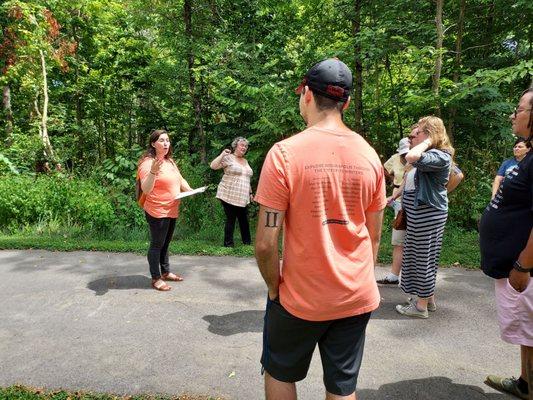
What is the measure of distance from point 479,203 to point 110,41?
1221cm

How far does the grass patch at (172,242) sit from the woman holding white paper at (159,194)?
164 centimetres

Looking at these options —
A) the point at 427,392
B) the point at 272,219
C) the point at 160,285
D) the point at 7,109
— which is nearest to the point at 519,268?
the point at 427,392

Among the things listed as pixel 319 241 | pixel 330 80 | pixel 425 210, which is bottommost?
pixel 425 210

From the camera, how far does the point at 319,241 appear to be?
1.86 m

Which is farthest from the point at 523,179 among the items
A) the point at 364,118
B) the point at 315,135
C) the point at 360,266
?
the point at 364,118

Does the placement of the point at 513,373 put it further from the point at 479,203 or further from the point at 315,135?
the point at 479,203

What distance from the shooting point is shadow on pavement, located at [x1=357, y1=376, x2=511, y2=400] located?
292 centimetres

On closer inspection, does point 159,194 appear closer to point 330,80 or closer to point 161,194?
point 161,194

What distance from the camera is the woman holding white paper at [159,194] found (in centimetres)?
468

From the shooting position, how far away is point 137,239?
7.63 metres

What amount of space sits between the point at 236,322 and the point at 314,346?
227 centimetres

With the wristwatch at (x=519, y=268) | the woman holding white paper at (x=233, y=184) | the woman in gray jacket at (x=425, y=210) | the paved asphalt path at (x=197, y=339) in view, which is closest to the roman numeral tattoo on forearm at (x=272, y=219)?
the wristwatch at (x=519, y=268)

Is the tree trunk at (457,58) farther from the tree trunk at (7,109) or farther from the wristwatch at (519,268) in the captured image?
the tree trunk at (7,109)

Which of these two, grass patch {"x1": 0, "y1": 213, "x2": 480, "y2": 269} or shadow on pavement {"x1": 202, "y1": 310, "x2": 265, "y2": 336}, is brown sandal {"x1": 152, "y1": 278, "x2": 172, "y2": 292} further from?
grass patch {"x1": 0, "y1": 213, "x2": 480, "y2": 269}
